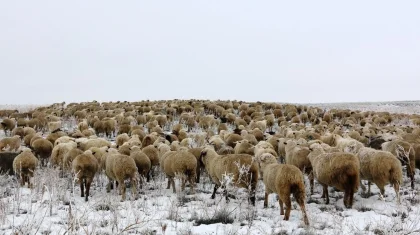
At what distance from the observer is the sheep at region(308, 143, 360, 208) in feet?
26.3

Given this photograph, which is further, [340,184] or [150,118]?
[150,118]

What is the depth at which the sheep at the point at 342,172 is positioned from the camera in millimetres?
8008

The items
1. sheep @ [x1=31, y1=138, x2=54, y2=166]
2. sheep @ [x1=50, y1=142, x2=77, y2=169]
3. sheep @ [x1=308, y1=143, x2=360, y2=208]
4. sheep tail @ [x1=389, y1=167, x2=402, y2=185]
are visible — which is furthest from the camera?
sheep @ [x1=31, y1=138, x2=54, y2=166]

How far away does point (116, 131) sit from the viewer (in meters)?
22.7

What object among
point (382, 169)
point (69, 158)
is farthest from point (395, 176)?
point (69, 158)

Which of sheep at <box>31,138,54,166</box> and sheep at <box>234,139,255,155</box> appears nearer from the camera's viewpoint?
sheep at <box>234,139,255,155</box>

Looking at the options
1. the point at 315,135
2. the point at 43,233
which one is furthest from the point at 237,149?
the point at 43,233

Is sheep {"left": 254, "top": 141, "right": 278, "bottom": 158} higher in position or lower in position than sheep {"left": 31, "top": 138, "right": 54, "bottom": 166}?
higher

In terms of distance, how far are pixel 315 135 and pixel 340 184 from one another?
814 centimetres

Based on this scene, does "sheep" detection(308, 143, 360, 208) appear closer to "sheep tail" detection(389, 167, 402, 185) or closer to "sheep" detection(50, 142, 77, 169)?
"sheep tail" detection(389, 167, 402, 185)

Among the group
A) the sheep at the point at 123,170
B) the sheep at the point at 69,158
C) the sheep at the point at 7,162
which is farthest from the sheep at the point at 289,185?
the sheep at the point at 7,162

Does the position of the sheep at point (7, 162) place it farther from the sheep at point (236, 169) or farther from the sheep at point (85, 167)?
the sheep at point (236, 169)

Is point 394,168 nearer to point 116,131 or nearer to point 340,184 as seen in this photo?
point 340,184

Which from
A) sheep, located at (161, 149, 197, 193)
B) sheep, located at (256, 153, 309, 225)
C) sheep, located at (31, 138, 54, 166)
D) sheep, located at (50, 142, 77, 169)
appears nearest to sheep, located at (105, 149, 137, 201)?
sheep, located at (161, 149, 197, 193)
